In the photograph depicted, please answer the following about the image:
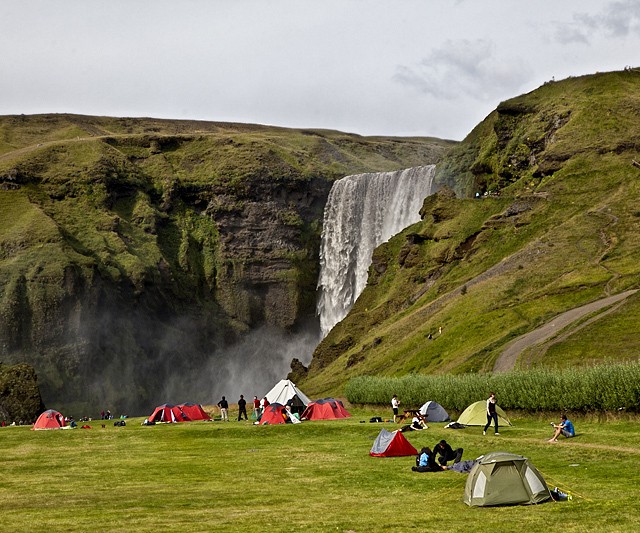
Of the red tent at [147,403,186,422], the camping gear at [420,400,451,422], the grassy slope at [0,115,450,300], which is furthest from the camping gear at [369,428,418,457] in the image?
the grassy slope at [0,115,450,300]

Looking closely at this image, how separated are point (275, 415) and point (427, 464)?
Result: 30.7 metres

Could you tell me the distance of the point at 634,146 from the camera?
385ft

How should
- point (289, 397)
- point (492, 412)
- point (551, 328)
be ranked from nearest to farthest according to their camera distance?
point (492, 412)
point (289, 397)
point (551, 328)

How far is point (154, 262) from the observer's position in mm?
169125

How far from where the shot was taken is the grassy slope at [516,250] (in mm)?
90888

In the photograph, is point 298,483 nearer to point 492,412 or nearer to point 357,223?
point 492,412

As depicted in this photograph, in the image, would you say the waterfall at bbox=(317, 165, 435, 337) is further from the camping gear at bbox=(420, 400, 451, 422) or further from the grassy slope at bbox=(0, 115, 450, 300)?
the camping gear at bbox=(420, 400, 451, 422)

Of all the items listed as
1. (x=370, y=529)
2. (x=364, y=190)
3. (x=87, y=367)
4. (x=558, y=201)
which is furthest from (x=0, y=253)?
(x=370, y=529)

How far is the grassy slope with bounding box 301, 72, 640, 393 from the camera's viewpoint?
90888 mm

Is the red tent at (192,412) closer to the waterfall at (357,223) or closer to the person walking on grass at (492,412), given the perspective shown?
the person walking on grass at (492,412)

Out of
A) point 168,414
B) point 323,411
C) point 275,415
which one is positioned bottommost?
point 168,414

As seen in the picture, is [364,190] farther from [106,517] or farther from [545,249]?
[106,517]

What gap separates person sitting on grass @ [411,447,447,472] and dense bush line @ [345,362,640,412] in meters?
17.6

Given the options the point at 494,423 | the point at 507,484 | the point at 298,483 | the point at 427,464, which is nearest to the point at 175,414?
the point at 494,423
